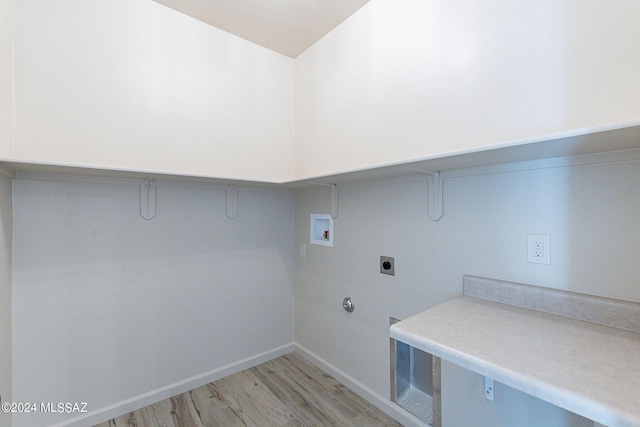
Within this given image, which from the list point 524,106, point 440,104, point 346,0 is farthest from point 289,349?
point 346,0

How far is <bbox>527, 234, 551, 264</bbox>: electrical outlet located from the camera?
114cm

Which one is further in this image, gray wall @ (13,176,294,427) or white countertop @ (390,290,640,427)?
gray wall @ (13,176,294,427)

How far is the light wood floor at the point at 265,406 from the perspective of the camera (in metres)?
1.70

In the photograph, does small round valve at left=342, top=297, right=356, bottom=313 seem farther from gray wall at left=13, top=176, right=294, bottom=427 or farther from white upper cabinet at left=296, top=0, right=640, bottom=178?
white upper cabinet at left=296, top=0, right=640, bottom=178

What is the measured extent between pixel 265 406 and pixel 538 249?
→ 1850mm

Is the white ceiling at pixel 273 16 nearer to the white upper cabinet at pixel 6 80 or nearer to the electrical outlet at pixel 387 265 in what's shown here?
the white upper cabinet at pixel 6 80

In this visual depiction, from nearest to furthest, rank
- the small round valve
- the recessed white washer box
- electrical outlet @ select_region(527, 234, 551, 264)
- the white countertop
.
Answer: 1. the white countertop
2. electrical outlet @ select_region(527, 234, 551, 264)
3. the small round valve
4. the recessed white washer box

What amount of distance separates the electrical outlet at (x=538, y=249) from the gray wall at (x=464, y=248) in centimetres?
2

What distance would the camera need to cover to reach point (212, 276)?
6.93ft

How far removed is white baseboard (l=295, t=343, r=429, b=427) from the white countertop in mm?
930

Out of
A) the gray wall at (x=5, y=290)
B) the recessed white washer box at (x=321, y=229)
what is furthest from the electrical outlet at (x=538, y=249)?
the gray wall at (x=5, y=290)

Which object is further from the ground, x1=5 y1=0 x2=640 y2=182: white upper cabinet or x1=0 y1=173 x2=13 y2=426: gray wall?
x1=5 y1=0 x2=640 y2=182: white upper cabinet

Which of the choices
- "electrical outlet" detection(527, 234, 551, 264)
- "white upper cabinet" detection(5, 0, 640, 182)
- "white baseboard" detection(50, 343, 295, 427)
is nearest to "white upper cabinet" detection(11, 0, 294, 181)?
"white upper cabinet" detection(5, 0, 640, 182)

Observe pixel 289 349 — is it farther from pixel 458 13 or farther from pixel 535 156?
pixel 458 13
